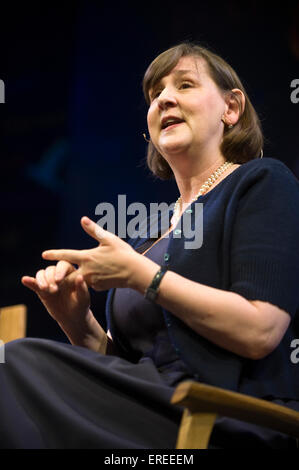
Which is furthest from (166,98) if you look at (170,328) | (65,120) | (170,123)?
(65,120)

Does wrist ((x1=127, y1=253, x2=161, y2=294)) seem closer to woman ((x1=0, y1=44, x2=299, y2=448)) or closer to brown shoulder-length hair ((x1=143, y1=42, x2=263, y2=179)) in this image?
woman ((x1=0, y1=44, x2=299, y2=448))

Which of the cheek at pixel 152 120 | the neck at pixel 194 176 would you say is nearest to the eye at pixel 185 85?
the cheek at pixel 152 120

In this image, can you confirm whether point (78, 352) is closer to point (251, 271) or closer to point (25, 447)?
point (25, 447)

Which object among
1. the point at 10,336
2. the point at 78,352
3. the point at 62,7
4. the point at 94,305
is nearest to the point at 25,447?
the point at 78,352

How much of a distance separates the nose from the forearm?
1.86ft

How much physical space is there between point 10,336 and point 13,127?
52.9 inches

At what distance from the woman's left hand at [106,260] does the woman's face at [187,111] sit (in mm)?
444

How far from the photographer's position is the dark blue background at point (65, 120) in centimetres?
262

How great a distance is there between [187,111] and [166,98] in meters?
0.07

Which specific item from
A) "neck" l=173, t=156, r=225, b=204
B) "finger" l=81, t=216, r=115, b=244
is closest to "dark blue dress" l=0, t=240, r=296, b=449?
"finger" l=81, t=216, r=115, b=244

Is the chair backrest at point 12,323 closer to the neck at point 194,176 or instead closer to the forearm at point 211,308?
the neck at point 194,176

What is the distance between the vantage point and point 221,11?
2.40m

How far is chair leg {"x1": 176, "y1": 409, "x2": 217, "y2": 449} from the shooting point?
34.3 inches
